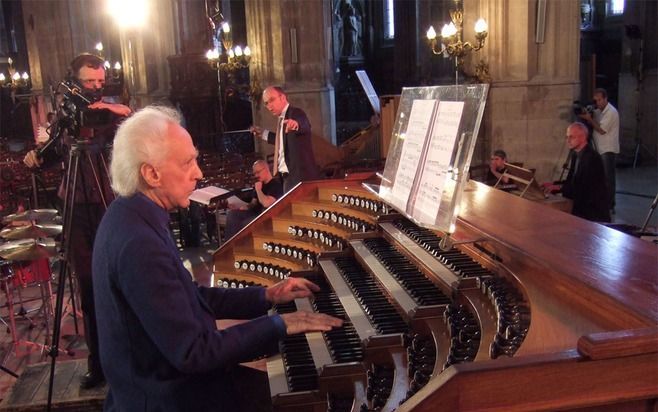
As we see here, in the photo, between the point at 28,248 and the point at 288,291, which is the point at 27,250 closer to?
the point at 28,248

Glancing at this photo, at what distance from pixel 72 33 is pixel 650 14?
1504 cm

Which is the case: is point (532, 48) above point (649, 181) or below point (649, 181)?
above

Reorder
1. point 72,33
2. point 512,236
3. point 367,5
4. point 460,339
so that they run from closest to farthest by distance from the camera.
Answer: point 460,339 → point 512,236 → point 72,33 → point 367,5

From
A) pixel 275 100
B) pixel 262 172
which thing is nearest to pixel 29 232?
pixel 262 172

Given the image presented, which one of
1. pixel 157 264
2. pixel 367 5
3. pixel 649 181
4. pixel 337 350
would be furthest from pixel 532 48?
pixel 367 5

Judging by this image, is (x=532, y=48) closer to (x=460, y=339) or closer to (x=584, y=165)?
(x=584, y=165)

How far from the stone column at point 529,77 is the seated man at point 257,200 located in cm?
421

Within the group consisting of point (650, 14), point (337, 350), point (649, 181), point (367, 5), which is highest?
point (367, 5)

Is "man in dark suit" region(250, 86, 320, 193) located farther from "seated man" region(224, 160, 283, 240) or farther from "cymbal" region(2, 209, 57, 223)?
"cymbal" region(2, 209, 57, 223)

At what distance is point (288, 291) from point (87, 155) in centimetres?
183

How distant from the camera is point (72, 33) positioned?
59.7ft

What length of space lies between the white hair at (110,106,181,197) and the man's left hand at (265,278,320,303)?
773 millimetres

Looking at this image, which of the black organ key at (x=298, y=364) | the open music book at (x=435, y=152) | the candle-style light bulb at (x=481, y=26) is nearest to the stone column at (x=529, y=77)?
the candle-style light bulb at (x=481, y=26)

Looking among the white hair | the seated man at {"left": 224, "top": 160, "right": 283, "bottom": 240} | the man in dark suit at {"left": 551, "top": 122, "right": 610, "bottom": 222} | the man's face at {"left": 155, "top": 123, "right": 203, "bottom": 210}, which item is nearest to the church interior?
the seated man at {"left": 224, "top": 160, "right": 283, "bottom": 240}
